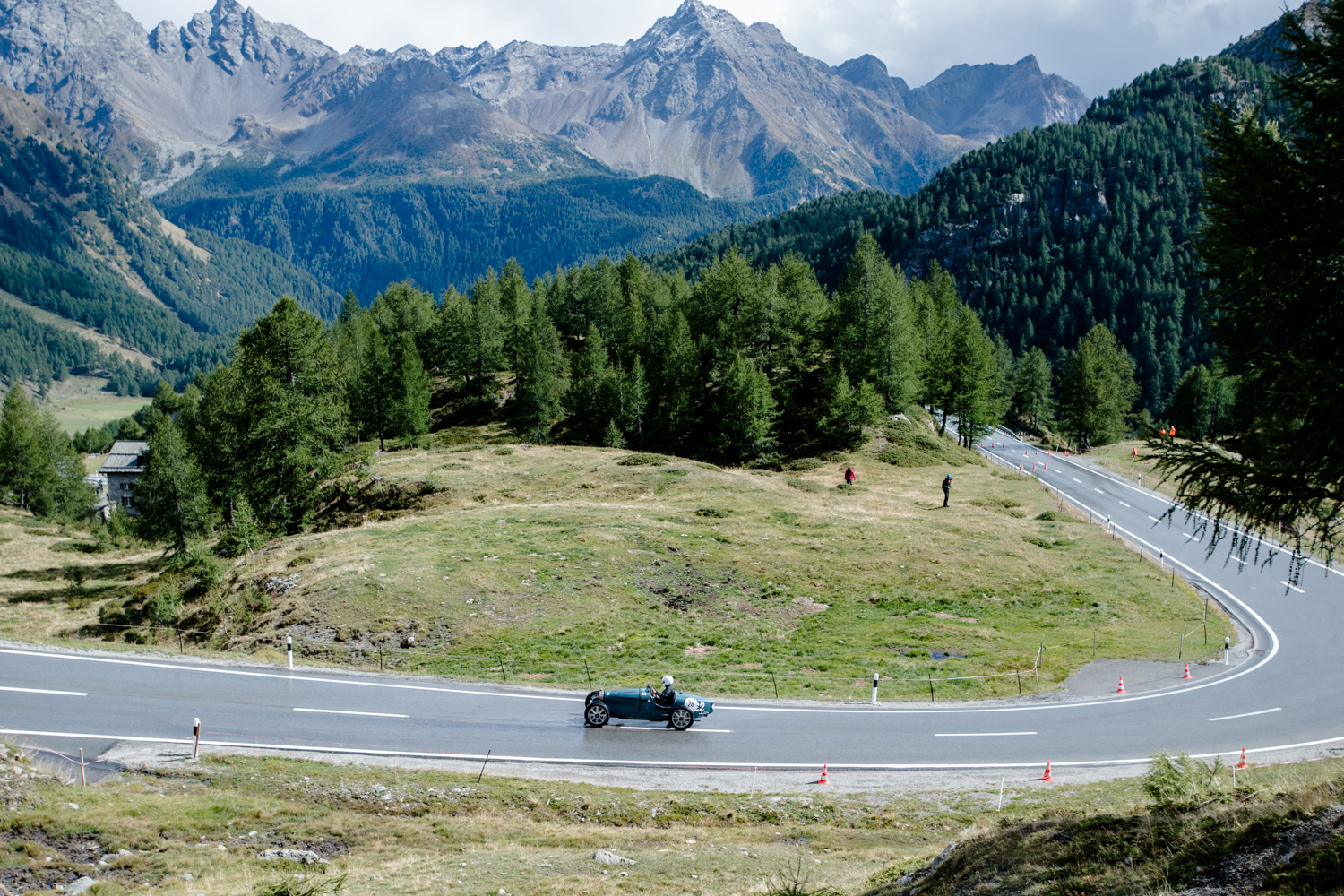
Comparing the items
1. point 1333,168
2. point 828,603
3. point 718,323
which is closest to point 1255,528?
point 1333,168

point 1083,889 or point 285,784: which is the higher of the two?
point 1083,889

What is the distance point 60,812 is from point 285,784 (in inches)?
164

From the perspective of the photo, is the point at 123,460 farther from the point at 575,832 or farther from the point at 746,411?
the point at 575,832

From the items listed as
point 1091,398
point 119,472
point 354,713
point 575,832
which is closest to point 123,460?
point 119,472

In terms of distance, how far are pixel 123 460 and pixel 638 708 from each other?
458 feet

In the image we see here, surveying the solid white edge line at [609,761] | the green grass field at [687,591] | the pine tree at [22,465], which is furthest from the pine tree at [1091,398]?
the pine tree at [22,465]

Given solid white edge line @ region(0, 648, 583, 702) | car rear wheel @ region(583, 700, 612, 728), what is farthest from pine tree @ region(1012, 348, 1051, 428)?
car rear wheel @ region(583, 700, 612, 728)

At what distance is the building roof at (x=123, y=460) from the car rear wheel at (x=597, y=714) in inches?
5210

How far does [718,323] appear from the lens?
77688 mm

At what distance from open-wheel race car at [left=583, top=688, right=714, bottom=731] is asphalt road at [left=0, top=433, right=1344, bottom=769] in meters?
0.44

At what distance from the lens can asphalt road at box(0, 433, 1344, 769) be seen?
21.0 metres

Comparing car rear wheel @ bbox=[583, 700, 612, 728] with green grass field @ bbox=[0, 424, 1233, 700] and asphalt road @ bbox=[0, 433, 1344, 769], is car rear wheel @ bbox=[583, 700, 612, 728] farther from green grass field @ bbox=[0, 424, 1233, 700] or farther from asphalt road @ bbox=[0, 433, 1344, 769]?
green grass field @ bbox=[0, 424, 1233, 700]

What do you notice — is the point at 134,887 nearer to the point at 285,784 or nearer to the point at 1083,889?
the point at 285,784

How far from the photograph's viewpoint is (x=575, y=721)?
2314cm
